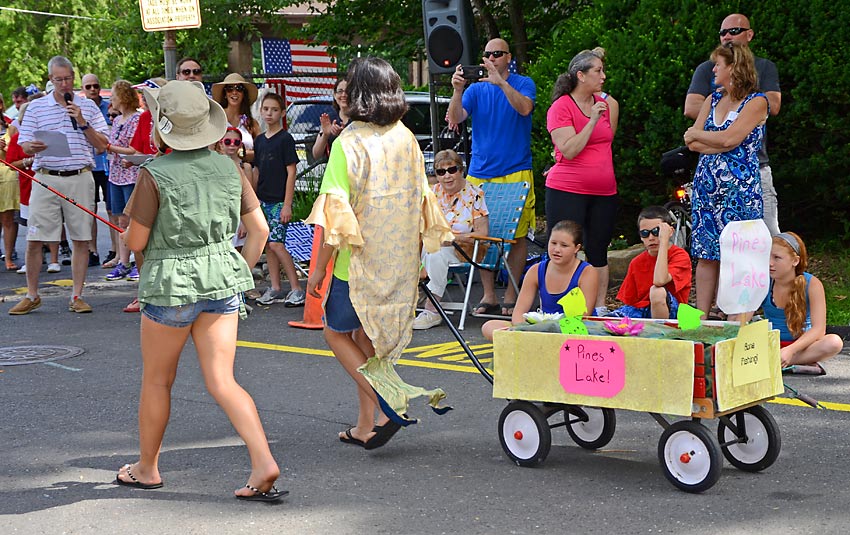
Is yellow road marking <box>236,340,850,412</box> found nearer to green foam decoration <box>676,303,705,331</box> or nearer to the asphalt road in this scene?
the asphalt road

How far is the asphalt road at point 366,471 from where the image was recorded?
4.79 metres

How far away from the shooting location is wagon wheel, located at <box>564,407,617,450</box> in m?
5.69

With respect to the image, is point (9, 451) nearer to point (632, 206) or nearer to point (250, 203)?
point (250, 203)

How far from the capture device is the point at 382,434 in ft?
18.9

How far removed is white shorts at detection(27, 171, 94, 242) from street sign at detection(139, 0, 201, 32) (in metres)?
1.66

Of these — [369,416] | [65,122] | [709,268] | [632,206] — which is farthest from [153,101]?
[632,206]

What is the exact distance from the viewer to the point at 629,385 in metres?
5.07

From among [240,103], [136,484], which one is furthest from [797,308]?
[240,103]

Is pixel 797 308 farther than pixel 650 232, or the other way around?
pixel 650 232

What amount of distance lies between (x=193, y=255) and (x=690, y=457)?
224cm

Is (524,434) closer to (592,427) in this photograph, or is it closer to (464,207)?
(592,427)

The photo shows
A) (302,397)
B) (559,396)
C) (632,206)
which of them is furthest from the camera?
(632,206)

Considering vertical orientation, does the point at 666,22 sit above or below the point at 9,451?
above

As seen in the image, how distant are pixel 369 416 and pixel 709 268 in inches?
133
